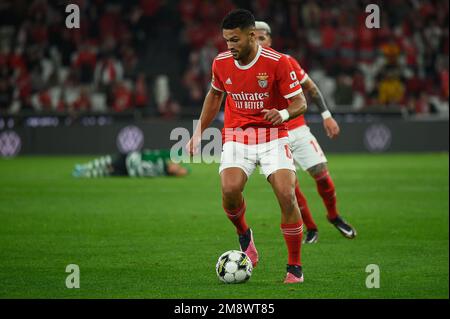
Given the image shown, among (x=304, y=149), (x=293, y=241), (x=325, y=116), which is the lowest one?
(x=293, y=241)

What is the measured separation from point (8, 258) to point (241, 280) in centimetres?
247

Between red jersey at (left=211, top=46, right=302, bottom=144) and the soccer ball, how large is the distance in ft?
3.37

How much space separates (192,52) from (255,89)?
1955 centimetres

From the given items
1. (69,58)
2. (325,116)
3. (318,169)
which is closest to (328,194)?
(318,169)

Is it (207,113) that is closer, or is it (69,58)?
(207,113)

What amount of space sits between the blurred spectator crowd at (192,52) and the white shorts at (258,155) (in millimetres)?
16448

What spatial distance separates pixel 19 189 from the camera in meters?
16.1

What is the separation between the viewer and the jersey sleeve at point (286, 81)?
779 centimetres

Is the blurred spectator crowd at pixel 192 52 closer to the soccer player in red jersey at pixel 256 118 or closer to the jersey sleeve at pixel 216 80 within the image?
the jersey sleeve at pixel 216 80

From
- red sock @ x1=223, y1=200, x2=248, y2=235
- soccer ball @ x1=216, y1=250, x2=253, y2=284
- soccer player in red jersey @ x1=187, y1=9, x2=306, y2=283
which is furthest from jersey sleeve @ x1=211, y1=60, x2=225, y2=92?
soccer ball @ x1=216, y1=250, x2=253, y2=284

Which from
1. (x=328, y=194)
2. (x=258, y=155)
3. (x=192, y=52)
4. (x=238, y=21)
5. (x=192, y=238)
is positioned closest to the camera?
(x=238, y=21)

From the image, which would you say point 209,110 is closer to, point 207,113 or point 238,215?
point 207,113

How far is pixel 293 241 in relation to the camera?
7.60m

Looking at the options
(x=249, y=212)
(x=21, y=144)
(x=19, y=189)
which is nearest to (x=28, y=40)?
(x=21, y=144)
